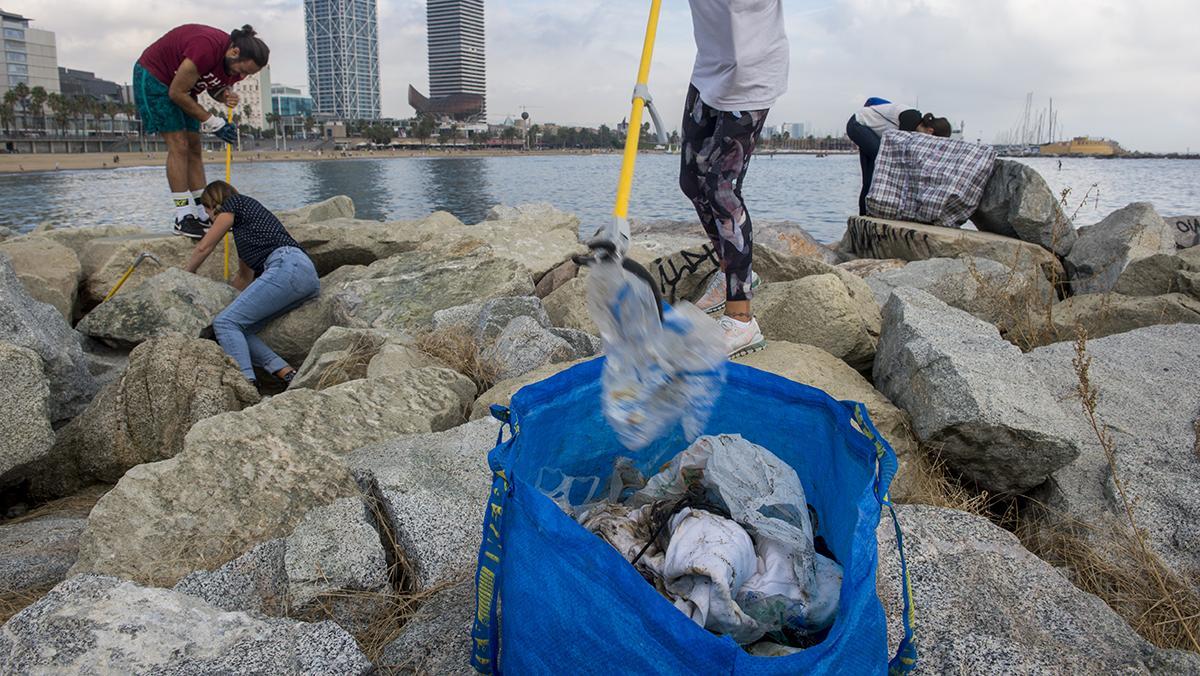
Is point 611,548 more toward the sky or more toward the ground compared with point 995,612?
more toward the sky

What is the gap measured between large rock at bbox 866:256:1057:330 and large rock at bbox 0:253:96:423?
407 cm

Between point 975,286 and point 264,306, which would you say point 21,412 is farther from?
point 975,286

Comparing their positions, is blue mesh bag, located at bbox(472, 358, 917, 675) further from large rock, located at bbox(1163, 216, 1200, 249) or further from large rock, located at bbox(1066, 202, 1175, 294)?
large rock, located at bbox(1163, 216, 1200, 249)

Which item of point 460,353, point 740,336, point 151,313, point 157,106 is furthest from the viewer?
point 157,106

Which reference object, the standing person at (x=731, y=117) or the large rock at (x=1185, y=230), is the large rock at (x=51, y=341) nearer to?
the standing person at (x=731, y=117)

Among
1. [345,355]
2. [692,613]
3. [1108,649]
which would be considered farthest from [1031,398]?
[345,355]

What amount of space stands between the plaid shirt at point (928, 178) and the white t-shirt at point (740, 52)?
4.79 m

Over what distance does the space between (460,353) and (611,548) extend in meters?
2.73

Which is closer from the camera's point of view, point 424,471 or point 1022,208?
point 424,471

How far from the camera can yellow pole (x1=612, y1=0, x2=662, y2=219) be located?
2240 mm

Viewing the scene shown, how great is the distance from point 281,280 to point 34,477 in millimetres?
1765

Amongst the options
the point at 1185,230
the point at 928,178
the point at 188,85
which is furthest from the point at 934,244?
the point at 188,85

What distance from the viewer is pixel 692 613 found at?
148 centimetres

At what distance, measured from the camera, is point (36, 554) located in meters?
2.58
